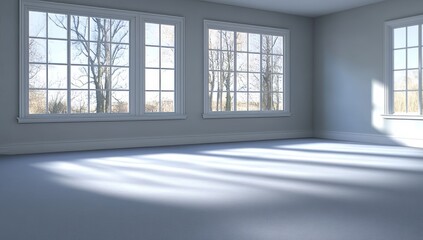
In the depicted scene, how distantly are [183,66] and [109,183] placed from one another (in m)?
3.88

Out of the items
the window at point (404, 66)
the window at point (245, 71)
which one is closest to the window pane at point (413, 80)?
the window at point (404, 66)

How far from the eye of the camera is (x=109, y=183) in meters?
→ 3.77

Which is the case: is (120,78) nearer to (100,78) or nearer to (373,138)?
(100,78)

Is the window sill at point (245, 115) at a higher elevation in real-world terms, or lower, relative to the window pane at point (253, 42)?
lower

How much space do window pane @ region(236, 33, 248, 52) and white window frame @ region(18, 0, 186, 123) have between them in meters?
1.27

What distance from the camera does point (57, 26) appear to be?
6.29 metres

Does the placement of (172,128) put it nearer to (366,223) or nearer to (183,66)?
(183,66)

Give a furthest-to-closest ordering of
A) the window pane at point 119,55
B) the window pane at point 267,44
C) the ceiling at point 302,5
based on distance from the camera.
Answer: the window pane at point 267,44 → the ceiling at point 302,5 → the window pane at point 119,55

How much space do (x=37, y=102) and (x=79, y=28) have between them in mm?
1284

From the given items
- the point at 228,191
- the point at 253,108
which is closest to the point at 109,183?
the point at 228,191

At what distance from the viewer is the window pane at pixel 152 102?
7.05m

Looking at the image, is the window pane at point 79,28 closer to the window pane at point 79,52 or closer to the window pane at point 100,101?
the window pane at point 79,52

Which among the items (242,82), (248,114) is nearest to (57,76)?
(242,82)

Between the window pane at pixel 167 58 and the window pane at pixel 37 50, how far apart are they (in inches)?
74.8
